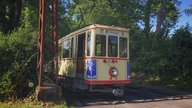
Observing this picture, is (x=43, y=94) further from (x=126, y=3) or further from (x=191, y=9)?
(x=191, y=9)

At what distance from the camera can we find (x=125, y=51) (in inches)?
541

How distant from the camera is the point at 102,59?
42.5ft

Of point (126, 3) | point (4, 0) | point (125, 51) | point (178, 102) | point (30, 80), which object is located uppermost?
point (126, 3)

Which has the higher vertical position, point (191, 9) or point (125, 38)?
point (191, 9)

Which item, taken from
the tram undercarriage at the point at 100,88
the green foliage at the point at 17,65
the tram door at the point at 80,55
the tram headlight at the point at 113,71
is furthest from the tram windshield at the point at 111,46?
the green foliage at the point at 17,65

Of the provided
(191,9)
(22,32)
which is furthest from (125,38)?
(191,9)

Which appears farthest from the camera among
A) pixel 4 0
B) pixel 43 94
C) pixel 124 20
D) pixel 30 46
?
pixel 124 20

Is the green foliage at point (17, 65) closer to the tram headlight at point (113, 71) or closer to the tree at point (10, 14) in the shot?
the tram headlight at point (113, 71)

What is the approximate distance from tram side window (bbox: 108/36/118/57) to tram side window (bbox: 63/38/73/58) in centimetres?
329

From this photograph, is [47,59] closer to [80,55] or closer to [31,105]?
[80,55]

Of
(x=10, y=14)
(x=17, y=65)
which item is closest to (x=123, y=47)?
(x=17, y=65)

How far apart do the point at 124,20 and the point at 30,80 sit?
20719mm

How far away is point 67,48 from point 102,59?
4.39m

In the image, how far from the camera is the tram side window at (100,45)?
1297 cm
